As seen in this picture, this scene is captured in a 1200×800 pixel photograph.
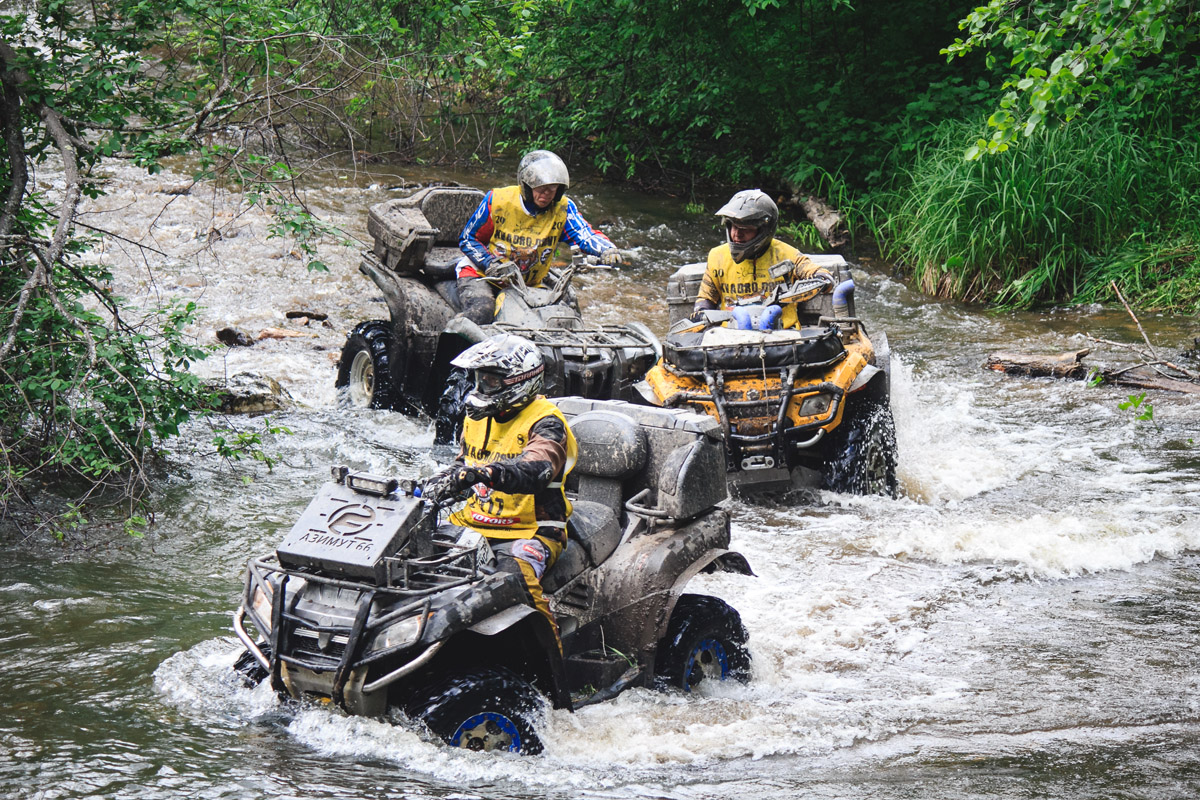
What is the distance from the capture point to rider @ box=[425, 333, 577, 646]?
474cm

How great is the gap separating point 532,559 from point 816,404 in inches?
152

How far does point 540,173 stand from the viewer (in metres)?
8.89

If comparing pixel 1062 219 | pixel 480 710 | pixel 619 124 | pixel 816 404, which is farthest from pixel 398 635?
pixel 619 124

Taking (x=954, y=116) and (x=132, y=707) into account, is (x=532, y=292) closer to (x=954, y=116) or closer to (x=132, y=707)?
(x=132, y=707)

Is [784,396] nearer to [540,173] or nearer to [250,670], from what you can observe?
[540,173]

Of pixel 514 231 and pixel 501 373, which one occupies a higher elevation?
pixel 514 231

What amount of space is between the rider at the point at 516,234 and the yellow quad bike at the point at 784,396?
3.99 ft

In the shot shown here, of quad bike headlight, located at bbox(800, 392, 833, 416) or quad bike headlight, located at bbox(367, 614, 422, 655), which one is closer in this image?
quad bike headlight, located at bbox(367, 614, 422, 655)

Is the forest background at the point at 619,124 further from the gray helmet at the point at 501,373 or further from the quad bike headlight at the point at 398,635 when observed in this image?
the quad bike headlight at the point at 398,635

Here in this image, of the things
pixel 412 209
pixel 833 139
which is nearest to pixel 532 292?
pixel 412 209

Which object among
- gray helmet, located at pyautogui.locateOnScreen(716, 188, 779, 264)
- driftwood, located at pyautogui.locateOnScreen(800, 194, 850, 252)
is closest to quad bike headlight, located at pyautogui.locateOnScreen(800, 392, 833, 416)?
gray helmet, located at pyautogui.locateOnScreen(716, 188, 779, 264)

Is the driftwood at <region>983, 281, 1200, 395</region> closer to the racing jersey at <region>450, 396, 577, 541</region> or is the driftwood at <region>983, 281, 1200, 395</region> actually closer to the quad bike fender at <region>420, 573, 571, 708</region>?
the racing jersey at <region>450, 396, 577, 541</region>

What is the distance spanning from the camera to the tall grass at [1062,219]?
45.7 feet

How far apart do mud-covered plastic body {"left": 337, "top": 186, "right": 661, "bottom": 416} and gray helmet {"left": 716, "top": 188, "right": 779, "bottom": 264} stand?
36.2 inches
